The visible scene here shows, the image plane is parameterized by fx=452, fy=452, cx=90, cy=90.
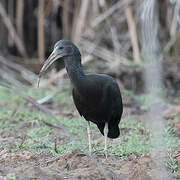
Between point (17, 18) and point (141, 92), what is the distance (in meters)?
3.63

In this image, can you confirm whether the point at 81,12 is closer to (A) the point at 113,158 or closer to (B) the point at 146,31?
(A) the point at 113,158

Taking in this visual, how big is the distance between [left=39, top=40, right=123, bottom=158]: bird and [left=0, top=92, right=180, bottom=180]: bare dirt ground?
0.41 meters

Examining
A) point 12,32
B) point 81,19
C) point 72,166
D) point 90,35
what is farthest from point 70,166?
point 12,32

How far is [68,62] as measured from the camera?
14.8 feet

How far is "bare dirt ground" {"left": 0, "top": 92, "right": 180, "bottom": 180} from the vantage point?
11.3ft

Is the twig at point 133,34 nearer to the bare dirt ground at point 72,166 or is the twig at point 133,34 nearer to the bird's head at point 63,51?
the bird's head at point 63,51

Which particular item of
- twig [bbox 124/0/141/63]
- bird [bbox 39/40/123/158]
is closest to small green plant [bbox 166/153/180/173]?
bird [bbox 39/40/123/158]

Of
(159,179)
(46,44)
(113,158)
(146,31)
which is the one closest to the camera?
(146,31)

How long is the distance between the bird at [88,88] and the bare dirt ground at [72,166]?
1.33 feet

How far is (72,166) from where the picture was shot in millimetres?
3932

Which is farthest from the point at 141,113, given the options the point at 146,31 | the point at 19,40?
the point at 146,31

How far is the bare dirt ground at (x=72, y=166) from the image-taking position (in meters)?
3.43

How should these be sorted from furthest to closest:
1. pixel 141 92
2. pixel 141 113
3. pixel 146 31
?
1. pixel 141 92
2. pixel 141 113
3. pixel 146 31

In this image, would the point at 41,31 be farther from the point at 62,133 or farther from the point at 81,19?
the point at 62,133
